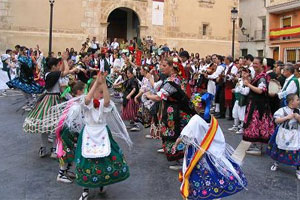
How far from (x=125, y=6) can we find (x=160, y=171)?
23.5 meters

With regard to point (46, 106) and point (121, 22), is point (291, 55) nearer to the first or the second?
point (121, 22)

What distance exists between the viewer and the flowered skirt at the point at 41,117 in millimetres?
5884

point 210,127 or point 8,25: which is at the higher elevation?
point 8,25

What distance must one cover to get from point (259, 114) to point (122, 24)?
25.2 meters

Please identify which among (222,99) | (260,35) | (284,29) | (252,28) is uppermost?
(252,28)

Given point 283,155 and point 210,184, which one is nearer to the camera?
point 210,184

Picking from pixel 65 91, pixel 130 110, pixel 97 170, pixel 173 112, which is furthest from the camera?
pixel 130 110

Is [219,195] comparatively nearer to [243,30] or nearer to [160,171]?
[160,171]

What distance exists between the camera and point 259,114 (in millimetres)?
6816

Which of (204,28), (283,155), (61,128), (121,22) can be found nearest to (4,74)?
(61,128)

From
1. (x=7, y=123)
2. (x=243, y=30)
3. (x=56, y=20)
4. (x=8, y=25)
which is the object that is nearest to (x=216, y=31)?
(x=243, y=30)

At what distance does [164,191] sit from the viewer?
4918mm

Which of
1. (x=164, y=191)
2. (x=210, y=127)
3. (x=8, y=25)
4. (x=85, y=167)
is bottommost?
(x=164, y=191)

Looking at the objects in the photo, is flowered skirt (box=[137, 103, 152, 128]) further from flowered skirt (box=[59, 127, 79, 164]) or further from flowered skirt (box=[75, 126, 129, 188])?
flowered skirt (box=[75, 126, 129, 188])
